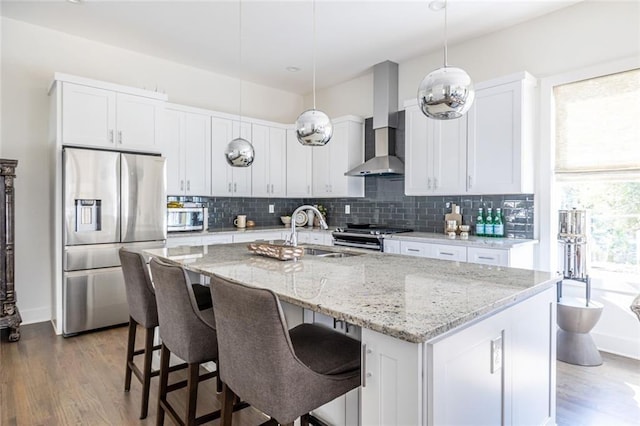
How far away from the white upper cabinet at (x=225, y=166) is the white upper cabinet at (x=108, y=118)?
0.87 meters

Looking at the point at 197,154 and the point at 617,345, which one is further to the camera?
the point at 197,154

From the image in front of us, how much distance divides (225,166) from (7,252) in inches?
95.1

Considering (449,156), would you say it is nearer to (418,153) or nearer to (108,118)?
(418,153)

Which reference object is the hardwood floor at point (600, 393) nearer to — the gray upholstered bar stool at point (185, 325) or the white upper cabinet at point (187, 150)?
the gray upholstered bar stool at point (185, 325)

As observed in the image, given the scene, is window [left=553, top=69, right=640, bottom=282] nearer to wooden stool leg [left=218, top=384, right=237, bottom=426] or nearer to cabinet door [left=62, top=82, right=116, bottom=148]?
wooden stool leg [left=218, top=384, right=237, bottom=426]

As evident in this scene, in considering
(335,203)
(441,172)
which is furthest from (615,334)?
(335,203)

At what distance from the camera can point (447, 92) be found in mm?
1809

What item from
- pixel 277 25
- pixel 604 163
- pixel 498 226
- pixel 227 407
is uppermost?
pixel 277 25

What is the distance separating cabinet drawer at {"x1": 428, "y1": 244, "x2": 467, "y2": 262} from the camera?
351cm

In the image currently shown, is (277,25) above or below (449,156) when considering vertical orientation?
above

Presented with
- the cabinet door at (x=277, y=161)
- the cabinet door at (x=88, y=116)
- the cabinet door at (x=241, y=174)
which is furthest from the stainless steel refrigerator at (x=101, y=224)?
the cabinet door at (x=277, y=161)

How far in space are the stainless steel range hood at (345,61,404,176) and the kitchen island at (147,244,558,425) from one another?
2.61 metres

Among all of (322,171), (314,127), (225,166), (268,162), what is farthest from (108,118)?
(322,171)

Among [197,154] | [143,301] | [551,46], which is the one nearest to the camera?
[143,301]
